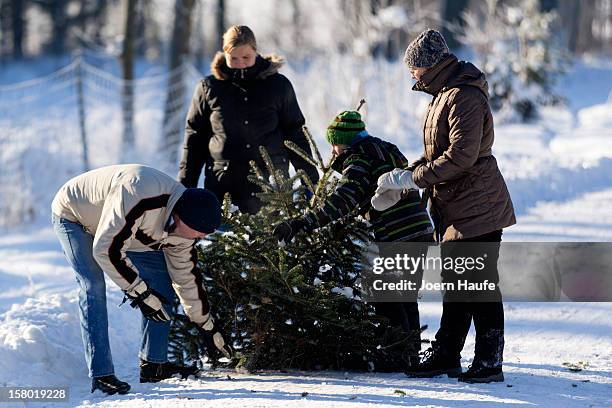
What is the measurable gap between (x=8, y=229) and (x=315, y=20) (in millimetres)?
22638

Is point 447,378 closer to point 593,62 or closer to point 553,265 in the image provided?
point 553,265

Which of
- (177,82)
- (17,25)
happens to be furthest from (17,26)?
(177,82)

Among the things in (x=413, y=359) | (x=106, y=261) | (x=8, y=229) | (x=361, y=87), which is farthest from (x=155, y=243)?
(x=361, y=87)

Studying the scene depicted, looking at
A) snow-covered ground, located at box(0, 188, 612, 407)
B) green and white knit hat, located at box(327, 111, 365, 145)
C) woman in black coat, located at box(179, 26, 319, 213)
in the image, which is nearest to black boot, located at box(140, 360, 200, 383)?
snow-covered ground, located at box(0, 188, 612, 407)

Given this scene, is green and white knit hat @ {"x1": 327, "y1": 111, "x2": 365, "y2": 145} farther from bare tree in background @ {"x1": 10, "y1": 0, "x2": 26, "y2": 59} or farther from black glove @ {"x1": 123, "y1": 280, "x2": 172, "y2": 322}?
bare tree in background @ {"x1": 10, "y1": 0, "x2": 26, "y2": 59}

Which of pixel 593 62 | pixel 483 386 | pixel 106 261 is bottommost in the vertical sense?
pixel 483 386

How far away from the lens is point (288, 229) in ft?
14.8

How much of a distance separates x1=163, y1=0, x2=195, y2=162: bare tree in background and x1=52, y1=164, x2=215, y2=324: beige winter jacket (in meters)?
10.3

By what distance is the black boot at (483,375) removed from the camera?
4.44 meters

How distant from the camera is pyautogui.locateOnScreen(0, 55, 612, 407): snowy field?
167 inches

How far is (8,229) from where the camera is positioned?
38.9 ft

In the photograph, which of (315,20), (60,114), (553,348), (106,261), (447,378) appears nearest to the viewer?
(106,261)

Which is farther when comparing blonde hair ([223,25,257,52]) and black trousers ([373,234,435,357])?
blonde hair ([223,25,257,52])

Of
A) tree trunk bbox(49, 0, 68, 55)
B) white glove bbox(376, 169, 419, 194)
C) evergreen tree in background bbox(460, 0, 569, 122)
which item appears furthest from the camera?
tree trunk bbox(49, 0, 68, 55)
